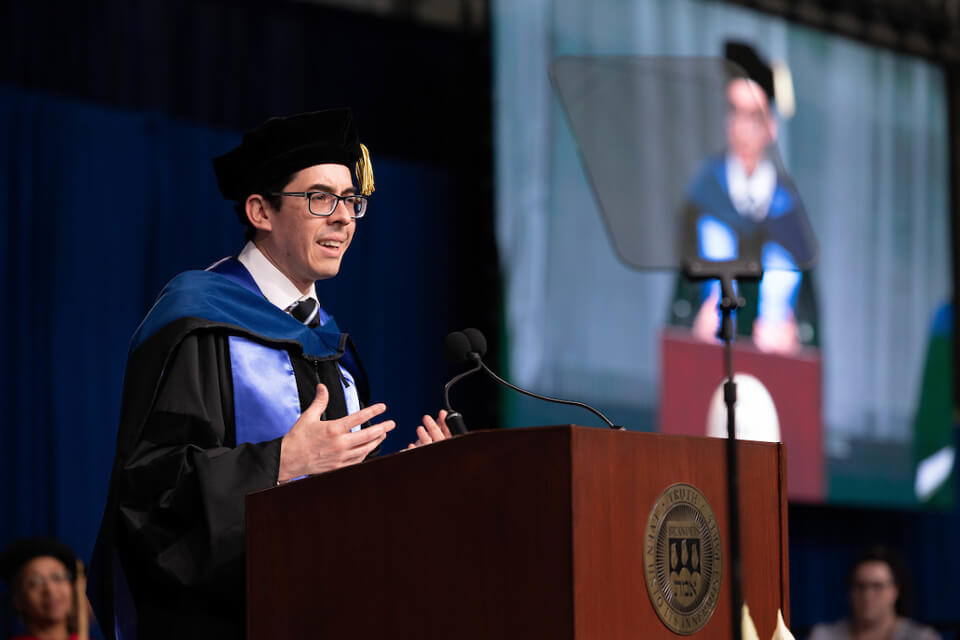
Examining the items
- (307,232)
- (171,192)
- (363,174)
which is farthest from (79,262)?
(307,232)

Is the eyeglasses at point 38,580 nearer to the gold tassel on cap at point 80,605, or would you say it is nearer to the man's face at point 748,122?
the gold tassel on cap at point 80,605

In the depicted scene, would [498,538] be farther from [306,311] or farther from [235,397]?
[306,311]

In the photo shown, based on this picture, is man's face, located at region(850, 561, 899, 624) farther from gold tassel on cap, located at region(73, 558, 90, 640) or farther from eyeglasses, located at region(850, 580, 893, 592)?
gold tassel on cap, located at region(73, 558, 90, 640)

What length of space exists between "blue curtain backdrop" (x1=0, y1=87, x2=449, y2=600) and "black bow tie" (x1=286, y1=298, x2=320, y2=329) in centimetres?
320

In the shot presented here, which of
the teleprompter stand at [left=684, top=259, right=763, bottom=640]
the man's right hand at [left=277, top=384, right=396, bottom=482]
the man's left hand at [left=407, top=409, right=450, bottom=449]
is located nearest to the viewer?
the teleprompter stand at [left=684, top=259, right=763, bottom=640]

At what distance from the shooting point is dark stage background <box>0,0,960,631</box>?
5.30 meters

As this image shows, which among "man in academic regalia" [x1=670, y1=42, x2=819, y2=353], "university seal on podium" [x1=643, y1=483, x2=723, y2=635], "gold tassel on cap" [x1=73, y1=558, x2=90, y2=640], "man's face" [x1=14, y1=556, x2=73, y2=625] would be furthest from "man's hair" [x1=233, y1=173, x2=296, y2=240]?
"man in academic regalia" [x1=670, y1=42, x2=819, y2=353]

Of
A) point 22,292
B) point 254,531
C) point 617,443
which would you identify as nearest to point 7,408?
point 22,292

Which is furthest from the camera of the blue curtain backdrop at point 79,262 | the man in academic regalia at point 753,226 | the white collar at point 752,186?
the white collar at point 752,186

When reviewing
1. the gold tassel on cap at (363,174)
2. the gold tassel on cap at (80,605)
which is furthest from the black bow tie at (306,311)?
the gold tassel on cap at (80,605)

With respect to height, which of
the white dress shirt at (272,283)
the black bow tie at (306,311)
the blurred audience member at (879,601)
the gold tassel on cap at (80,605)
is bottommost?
the blurred audience member at (879,601)

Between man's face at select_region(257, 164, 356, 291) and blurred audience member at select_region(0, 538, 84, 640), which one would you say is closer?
man's face at select_region(257, 164, 356, 291)

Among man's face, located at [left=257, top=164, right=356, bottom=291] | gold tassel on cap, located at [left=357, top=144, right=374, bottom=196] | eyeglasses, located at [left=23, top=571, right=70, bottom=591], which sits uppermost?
gold tassel on cap, located at [left=357, top=144, right=374, bottom=196]

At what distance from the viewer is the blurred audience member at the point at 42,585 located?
4.47 meters
